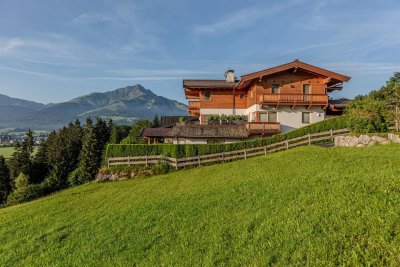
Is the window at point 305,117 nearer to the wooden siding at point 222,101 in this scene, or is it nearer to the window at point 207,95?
the wooden siding at point 222,101

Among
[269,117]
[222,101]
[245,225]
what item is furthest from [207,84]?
[245,225]

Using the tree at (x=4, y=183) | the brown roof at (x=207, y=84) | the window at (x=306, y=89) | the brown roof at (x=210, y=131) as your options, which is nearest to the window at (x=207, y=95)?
the brown roof at (x=207, y=84)

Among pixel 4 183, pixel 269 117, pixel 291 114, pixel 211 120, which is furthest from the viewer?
pixel 4 183

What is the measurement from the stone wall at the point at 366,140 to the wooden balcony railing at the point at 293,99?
10.1 m

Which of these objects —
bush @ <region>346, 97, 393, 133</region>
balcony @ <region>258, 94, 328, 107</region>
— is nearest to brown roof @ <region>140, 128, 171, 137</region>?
balcony @ <region>258, 94, 328, 107</region>

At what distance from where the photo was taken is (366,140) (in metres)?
19.3

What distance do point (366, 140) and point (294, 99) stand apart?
500 inches

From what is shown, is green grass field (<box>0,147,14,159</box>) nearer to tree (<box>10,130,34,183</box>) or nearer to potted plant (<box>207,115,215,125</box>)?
tree (<box>10,130,34,183</box>)

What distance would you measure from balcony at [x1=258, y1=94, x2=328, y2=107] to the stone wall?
32.9 ft

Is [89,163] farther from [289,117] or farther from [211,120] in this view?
[289,117]

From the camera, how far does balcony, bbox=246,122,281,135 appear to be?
3055 centimetres

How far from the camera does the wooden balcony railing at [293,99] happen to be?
30.9m

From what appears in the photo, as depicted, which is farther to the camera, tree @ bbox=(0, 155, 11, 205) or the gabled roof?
tree @ bbox=(0, 155, 11, 205)

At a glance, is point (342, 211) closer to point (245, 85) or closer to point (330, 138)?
point (330, 138)
